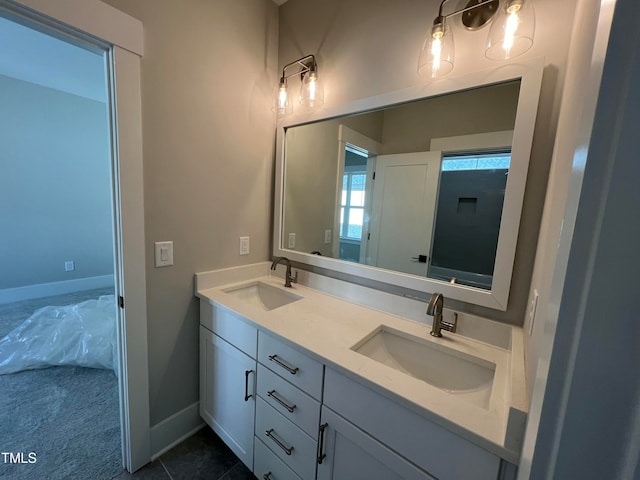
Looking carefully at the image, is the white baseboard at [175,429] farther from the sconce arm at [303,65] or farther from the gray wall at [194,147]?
the sconce arm at [303,65]

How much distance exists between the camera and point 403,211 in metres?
1.36

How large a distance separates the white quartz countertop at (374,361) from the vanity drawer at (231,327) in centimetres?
5

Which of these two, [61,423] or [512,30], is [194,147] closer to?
[512,30]

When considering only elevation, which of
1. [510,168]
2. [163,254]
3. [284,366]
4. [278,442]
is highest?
[510,168]

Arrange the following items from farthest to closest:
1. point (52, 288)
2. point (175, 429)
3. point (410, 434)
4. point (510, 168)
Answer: point (52, 288)
point (175, 429)
point (510, 168)
point (410, 434)

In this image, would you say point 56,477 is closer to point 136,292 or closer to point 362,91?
point 136,292

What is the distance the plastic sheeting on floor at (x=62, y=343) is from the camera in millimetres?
2035

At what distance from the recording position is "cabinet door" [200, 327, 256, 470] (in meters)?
1.28

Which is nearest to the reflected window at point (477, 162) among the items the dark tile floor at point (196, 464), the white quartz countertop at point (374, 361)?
the white quartz countertop at point (374, 361)

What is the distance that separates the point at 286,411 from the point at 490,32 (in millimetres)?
1707

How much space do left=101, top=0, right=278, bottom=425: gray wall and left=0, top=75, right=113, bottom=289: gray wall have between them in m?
3.31

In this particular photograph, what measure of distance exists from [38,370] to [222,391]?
1736 millimetres

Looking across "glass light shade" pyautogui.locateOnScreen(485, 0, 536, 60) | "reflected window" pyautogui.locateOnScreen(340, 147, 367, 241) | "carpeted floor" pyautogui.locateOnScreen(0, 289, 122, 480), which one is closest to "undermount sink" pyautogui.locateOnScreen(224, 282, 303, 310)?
"reflected window" pyautogui.locateOnScreen(340, 147, 367, 241)

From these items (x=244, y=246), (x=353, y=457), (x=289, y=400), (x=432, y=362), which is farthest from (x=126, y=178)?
(x=432, y=362)
